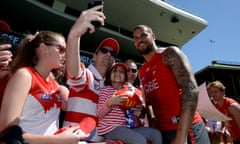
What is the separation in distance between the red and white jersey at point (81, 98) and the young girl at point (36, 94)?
12 cm

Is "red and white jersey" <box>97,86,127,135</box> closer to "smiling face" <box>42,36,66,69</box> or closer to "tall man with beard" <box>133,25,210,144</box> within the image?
"tall man with beard" <box>133,25,210,144</box>

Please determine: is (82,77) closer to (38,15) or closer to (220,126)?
(220,126)

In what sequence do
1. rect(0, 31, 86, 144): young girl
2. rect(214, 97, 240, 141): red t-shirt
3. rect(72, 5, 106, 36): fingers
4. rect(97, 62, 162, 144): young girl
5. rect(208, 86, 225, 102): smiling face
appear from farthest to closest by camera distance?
rect(208, 86, 225, 102): smiling face < rect(214, 97, 240, 141): red t-shirt < rect(97, 62, 162, 144): young girl < rect(72, 5, 106, 36): fingers < rect(0, 31, 86, 144): young girl

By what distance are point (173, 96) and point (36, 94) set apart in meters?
1.26

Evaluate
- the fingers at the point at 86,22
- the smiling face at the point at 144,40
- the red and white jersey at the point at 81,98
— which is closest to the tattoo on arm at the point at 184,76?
the smiling face at the point at 144,40

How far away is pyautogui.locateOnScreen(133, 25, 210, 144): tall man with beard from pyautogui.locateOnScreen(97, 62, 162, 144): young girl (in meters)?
0.20

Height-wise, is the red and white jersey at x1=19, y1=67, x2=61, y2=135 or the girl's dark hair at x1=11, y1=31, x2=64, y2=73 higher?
the girl's dark hair at x1=11, y1=31, x2=64, y2=73

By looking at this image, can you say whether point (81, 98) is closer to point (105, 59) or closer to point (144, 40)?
point (105, 59)

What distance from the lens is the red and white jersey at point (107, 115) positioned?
220 cm

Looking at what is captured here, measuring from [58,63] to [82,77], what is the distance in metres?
0.23

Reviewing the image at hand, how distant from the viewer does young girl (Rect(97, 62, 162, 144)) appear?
7.07ft

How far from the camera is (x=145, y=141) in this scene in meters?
2.15

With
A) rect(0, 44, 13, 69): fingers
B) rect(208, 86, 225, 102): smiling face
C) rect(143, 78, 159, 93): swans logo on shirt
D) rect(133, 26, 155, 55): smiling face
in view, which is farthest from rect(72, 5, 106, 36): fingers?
rect(208, 86, 225, 102): smiling face

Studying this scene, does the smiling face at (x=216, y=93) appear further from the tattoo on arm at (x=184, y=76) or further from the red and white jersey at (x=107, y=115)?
the red and white jersey at (x=107, y=115)
